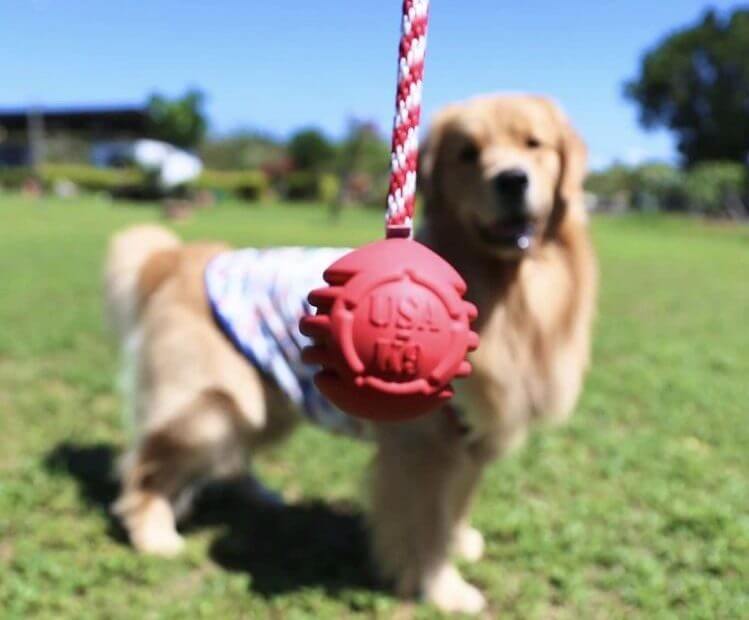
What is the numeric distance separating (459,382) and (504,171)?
2.34 ft

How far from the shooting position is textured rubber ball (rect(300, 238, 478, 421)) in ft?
4.04

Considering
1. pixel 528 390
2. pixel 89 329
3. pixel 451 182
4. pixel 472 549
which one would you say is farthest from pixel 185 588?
pixel 89 329

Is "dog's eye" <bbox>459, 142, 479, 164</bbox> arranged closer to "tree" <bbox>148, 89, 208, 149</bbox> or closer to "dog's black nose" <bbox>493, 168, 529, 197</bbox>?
"dog's black nose" <bbox>493, 168, 529, 197</bbox>

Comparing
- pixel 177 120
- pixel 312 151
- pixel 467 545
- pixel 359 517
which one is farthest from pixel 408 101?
pixel 177 120

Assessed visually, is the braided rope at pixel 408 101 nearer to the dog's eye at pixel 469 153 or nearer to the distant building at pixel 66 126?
the dog's eye at pixel 469 153

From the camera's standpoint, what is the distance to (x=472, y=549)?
2.83m

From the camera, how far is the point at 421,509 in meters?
2.57

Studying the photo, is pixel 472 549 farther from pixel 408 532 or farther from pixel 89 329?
pixel 89 329

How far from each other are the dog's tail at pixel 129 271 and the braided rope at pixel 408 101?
79.4 inches

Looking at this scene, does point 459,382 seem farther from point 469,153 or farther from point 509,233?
point 469,153

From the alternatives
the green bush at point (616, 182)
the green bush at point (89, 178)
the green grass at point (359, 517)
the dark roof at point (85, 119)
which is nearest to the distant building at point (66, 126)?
the dark roof at point (85, 119)

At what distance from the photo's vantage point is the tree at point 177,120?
59.2 meters

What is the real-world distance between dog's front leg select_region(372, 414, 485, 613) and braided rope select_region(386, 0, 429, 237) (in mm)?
1363

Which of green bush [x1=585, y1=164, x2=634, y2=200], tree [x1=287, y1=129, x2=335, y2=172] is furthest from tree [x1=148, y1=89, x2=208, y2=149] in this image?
green bush [x1=585, y1=164, x2=634, y2=200]
